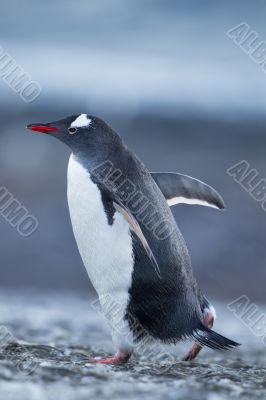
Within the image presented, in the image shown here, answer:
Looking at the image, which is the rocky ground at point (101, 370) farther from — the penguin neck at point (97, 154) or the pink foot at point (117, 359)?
the penguin neck at point (97, 154)

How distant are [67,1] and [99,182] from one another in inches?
1143

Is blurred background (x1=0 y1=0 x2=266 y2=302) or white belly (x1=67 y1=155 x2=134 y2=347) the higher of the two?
blurred background (x1=0 y1=0 x2=266 y2=302)

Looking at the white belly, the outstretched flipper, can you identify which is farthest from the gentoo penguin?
the outstretched flipper

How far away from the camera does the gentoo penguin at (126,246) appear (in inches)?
193

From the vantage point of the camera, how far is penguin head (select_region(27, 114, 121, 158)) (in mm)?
5055

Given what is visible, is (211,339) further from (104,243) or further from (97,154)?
(97,154)

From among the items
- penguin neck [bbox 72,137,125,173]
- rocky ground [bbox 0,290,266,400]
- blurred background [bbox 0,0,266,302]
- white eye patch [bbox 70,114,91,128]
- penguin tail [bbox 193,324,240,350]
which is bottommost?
rocky ground [bbox 0,290,266,400]

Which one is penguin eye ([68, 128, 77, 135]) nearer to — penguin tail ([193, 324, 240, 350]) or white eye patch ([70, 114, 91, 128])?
white eye patch ([70, 114, 91, 128])

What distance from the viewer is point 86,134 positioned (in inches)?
201

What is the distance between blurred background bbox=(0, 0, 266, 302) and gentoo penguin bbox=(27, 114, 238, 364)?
554cm

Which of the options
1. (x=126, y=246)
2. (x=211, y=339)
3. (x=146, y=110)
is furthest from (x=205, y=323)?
(x=146, y=110)

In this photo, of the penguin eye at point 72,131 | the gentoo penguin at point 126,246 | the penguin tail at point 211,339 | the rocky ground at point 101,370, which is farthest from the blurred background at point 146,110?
the penguin eye at point 72,131

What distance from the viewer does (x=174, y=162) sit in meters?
14.3

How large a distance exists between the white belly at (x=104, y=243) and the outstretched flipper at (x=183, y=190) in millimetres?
738
